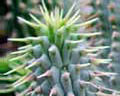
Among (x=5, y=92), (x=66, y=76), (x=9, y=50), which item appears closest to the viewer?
(x=66, y=76)

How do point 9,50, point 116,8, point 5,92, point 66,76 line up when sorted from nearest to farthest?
point 66,76, point 116,8, point 5,92, point 9,50

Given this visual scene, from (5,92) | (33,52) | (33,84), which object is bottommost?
(5,92)

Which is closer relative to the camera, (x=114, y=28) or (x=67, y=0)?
(x=114, y=28)

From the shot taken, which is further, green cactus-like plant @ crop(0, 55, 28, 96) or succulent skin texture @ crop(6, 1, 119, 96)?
green cactus-like plant @ crop(0, 55, 28, 96)

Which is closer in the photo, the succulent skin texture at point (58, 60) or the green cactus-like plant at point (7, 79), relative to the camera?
the succulent skin texture at point (58, 60)

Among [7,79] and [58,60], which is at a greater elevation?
[58,60]

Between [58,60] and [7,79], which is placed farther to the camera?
[7,79]

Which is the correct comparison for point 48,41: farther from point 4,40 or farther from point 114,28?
point 4,40

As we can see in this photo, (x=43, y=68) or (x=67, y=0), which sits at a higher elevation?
(x=67, y=0)

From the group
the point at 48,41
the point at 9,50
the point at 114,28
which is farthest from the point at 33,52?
the point at 9,50

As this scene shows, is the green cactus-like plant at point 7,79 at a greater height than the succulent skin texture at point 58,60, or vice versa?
the succulent skin texture at point 58,60

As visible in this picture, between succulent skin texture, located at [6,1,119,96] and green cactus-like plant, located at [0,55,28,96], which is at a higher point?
succulent skin texture, located at [6,1,119,96]
